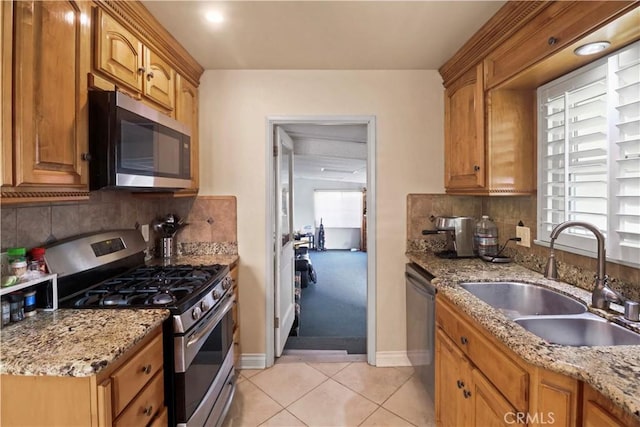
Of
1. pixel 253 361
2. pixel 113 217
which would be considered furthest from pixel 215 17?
pixel 253 361

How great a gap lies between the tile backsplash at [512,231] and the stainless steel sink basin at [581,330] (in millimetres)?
268

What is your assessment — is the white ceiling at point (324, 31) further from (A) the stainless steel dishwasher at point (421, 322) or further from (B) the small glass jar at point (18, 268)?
(A) the stainless steel dishwasher at point (421, 322)

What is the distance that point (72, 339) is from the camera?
1027 millimetres

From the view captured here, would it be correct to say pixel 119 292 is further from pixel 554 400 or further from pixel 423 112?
pixel 423 112

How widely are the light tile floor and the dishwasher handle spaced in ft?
2.34

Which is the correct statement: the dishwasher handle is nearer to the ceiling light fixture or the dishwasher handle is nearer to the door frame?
the door frame

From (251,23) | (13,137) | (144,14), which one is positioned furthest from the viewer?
(251,23)

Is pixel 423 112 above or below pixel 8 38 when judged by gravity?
above

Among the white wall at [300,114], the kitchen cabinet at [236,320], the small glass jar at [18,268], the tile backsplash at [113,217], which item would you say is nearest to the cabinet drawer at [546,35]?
the white wall at [300,114]

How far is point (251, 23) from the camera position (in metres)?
1.79

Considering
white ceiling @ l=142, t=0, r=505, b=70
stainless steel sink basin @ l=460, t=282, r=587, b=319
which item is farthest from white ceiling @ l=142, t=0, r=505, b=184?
stainless steel sink basin @ l=460, t=282, r=587, b=319

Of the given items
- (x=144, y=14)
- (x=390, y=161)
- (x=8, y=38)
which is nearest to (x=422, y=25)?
(x=390, y=161)

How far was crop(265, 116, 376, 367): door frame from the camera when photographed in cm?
248

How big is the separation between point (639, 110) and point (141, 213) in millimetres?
2767
